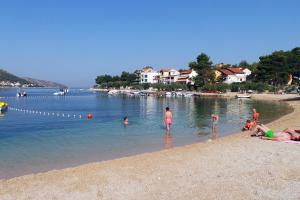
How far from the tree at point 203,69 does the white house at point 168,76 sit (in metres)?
35.6

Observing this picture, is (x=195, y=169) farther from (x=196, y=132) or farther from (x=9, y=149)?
(x=196, y=132)

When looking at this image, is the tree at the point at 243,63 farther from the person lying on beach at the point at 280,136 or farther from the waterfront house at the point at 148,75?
the person lying on beach at the point at 280,136

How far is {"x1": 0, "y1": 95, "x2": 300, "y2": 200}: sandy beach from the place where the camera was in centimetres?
1045

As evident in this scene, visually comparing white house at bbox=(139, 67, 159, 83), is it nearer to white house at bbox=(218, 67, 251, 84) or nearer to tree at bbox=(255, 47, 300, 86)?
white house at bbox=(218, 67, 251, 84)

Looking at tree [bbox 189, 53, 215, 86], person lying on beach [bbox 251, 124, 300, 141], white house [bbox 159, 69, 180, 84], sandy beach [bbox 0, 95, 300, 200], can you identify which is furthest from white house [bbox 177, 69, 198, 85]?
sandy beach [bbox 0, 95, 300, 200]

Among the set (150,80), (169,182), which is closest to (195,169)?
(169,182)

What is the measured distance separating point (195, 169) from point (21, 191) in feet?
19.8

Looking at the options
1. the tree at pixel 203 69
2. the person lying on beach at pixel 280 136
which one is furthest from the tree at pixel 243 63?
the person lying on beach at pixel 280 136

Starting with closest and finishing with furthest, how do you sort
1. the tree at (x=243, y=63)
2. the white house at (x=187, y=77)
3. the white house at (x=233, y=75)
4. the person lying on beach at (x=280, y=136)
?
the person lying on beach at (x=280, y=136) < the white house at (x=233, y=75) < the white house at (x=187, y=77) < the tree at (x=243, y=63)

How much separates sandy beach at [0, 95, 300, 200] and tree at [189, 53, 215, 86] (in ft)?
359

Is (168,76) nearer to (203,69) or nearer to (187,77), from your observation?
(187,77)

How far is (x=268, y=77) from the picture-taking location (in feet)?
345

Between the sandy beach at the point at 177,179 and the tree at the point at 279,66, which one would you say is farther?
the tree at the point at 279,66

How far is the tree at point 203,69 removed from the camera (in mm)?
124225
